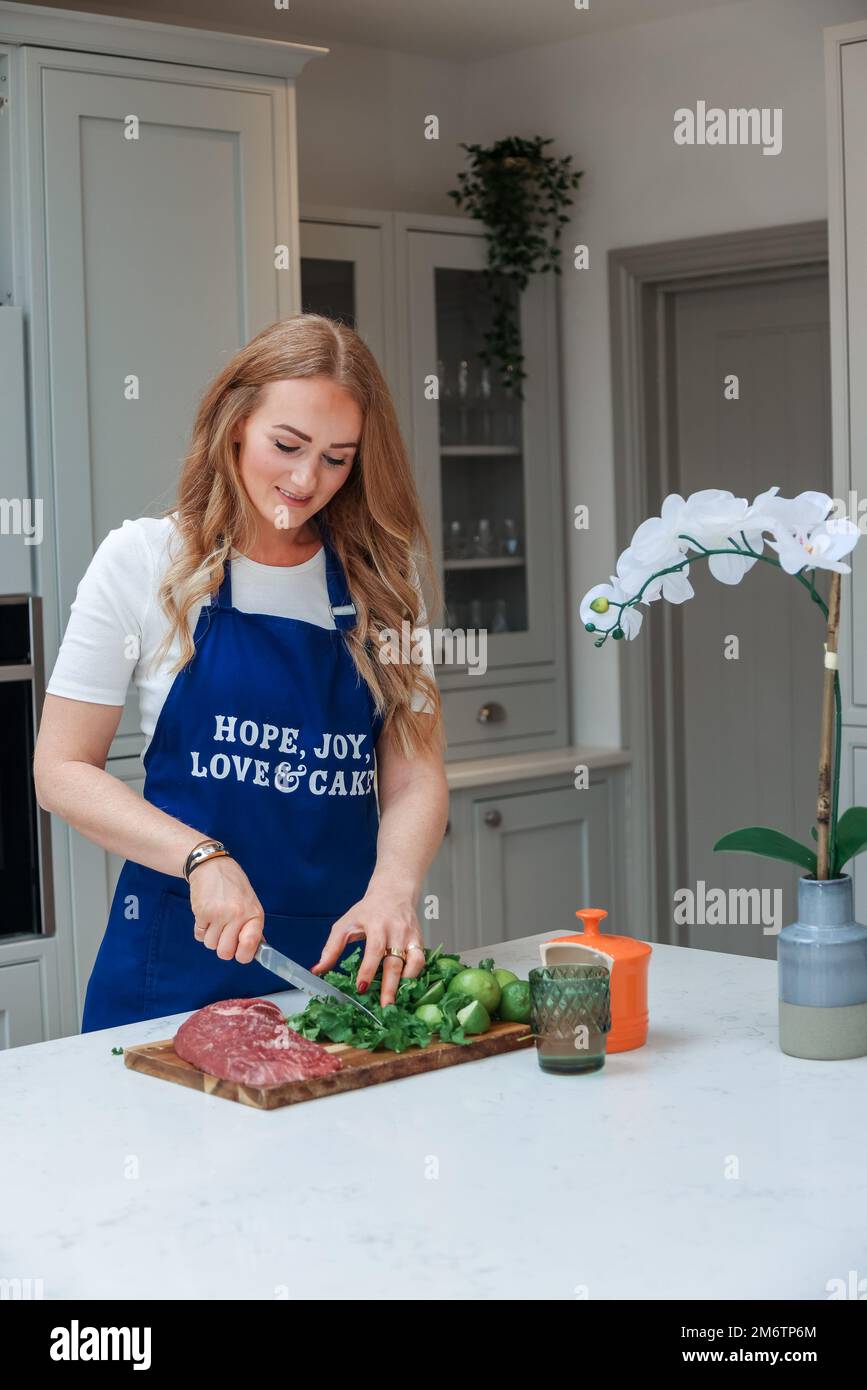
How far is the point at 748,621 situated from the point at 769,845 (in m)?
2.75

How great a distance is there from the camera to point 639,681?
4.34 metres

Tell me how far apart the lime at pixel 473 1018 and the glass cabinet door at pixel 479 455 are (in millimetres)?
2554

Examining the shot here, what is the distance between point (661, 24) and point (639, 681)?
65.4 inches

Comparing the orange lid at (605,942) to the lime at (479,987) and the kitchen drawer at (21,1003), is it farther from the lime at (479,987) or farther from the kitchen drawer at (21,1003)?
the kitchen drawer at (21,1003)

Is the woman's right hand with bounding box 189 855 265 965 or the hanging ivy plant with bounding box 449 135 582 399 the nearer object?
the woman's right hand with bounding box 189 855 265 965

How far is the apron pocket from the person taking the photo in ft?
6.35

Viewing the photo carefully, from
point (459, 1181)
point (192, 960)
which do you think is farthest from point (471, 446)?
point (459, 1181)

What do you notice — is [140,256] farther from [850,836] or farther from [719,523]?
[850,836]

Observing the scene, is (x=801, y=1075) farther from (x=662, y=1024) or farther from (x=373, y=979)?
(x=373, y=979)

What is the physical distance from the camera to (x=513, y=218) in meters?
4.17

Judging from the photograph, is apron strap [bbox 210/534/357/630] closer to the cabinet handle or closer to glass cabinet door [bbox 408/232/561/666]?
glass cabinet door [bbox 408/232/561/666]

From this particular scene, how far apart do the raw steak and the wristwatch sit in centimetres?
17

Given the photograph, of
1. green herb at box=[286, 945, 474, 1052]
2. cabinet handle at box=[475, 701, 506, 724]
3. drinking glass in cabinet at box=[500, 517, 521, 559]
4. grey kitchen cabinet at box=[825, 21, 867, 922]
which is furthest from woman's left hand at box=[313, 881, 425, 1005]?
drinking glass in cabinet at box=[500, 517, 521, 559]
